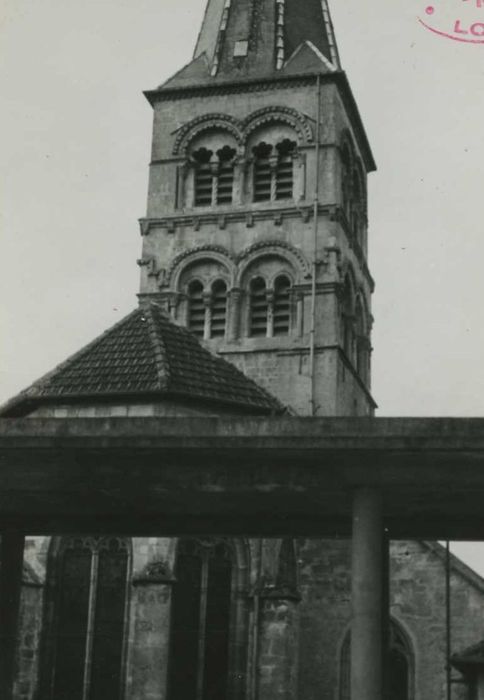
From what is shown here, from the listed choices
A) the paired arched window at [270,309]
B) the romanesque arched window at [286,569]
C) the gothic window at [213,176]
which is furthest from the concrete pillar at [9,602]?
the gothic window at [213,176]

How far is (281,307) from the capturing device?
125 ft

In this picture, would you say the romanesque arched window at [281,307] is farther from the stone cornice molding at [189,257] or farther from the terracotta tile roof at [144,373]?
the terracotta tile roof at [144,373]

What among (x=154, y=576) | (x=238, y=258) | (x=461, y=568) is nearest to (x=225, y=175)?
(x=238, y=258)

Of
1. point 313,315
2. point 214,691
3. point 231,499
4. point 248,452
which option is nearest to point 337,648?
point 214,691

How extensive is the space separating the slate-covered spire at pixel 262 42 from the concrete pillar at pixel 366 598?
92.5 ft

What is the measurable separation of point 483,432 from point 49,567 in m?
15.5

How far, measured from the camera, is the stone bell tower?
37281 millimetres

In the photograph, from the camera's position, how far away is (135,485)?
1520 cm

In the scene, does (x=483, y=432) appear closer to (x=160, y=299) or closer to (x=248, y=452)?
(x=248, y=452)

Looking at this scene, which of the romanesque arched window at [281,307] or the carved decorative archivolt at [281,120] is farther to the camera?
the carved decorative archivolt at [281,120]

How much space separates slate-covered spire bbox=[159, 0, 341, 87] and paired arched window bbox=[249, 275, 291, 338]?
7.30 meters

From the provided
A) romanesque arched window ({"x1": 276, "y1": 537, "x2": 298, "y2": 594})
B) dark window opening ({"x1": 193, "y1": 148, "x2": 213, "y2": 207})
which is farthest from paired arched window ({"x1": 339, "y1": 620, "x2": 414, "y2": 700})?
dark window opening ({"x1": 193, "y1": 148, "x2": 213, "y2": 207})

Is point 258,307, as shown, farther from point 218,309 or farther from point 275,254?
point 275,254

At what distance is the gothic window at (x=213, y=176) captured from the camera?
40.1 m
